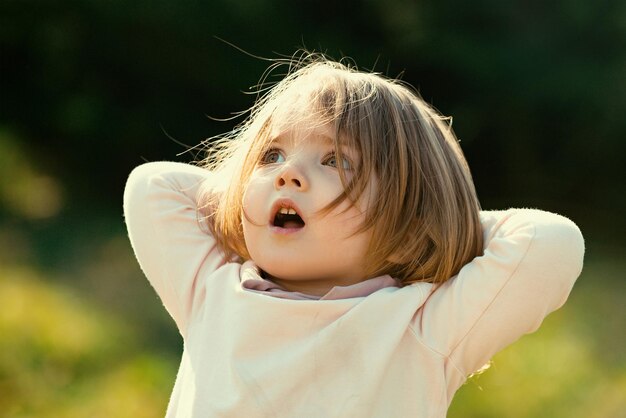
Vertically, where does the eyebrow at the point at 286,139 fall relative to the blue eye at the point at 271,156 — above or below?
above

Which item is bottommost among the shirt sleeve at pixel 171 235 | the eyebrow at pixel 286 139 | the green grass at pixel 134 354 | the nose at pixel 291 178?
the green grass at pixel 134 354

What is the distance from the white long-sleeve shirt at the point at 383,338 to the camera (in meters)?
1.28

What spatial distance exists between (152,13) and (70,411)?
1697mm

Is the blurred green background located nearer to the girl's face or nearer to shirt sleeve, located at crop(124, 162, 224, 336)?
shirt sleeve, located at crop(124, 162, 224, 336)

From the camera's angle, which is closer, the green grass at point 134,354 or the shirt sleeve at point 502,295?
the shirt sleeve at point 502,295

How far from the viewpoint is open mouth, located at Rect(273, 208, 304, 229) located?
137cm

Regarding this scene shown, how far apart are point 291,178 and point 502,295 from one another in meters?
0.30

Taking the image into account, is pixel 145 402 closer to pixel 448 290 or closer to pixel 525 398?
pixel 525 398

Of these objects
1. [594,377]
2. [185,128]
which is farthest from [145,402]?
[185,128]

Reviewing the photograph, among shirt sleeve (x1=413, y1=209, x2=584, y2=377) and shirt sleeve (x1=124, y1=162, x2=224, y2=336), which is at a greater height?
shirt sleeve (x1=413, y1=209, x2=584, y2=377)

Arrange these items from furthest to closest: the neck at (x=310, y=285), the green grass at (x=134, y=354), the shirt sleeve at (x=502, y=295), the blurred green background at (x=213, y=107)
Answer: the blurred green background at (x=213, y=107) < the green grass at (x=134, y=354) < the neck at (x=310, y=285) < the shirt sleeve at (x=502, y=295)

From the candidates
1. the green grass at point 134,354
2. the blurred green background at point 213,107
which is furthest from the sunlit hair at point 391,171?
the blurred green background at point 213,107

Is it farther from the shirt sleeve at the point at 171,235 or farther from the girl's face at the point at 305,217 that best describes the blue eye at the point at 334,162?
the shirt sleeve at the point at 171,235

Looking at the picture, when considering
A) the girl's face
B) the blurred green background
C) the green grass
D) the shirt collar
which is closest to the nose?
the girl's face
